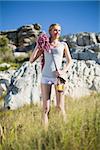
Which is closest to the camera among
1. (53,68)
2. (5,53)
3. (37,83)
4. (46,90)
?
(53,68)

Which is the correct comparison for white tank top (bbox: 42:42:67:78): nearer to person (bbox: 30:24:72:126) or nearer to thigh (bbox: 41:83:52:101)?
person (bbox: 30:24:72:126)

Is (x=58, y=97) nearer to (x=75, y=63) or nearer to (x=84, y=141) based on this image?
(x=84, y=141)

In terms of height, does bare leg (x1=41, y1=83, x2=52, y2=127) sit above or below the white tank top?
below

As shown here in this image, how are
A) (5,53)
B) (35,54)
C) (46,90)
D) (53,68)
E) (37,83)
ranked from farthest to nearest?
(5,53) < (37,83) < (35,54) < (46,90) < (53,68)

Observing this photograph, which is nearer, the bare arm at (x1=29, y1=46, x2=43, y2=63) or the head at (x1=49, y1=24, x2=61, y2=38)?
the head at (x1=49, y1=24, x2=61, y2=38)

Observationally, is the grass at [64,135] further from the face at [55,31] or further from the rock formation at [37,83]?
the rock formation at [37,83]

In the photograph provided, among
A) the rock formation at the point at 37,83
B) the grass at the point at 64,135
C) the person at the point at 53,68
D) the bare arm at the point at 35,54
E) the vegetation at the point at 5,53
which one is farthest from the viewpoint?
the vegetation at the point at 5,53

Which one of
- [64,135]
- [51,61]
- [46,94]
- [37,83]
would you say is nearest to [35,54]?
[51,61]

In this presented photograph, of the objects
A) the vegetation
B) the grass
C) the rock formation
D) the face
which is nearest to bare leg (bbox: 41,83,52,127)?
the grass

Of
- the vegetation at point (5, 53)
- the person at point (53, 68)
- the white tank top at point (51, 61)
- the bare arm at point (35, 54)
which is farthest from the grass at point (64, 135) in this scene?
the vegetation at point (5, 53)

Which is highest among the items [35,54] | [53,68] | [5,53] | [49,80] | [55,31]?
[55,31]

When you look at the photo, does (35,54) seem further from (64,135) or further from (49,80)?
(64,135)

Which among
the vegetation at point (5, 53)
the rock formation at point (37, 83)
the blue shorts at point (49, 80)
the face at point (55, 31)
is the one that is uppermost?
the face at point (55, 31)

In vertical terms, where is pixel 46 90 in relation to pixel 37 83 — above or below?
above
